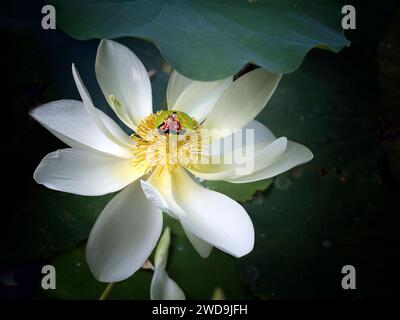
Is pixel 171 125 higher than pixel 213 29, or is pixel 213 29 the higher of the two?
pixel 213 29

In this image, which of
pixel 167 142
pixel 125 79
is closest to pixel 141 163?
pixel 167 142

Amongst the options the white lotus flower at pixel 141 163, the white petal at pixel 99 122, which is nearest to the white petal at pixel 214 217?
the white lotus flower at pixel 141 163

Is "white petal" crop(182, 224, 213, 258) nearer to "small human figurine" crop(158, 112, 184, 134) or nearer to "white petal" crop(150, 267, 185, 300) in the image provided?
"white petal" crop(150, 267, 185, 300)

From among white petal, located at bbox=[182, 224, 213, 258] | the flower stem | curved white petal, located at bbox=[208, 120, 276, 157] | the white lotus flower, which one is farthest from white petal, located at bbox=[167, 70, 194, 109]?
the flower stem

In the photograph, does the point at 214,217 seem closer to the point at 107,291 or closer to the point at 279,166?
the point at 279,166

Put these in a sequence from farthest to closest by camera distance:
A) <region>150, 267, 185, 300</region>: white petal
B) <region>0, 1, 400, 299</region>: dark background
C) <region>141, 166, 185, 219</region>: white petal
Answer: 1. <region>0, 1, 400, 299</region>: dark background
2. <region>150, 267, 185, 300</region>: white petal
3. <region>141, 166, 185, 219</region>: white petal

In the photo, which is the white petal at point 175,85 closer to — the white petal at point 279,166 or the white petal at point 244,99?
the white petal at point 244,99
